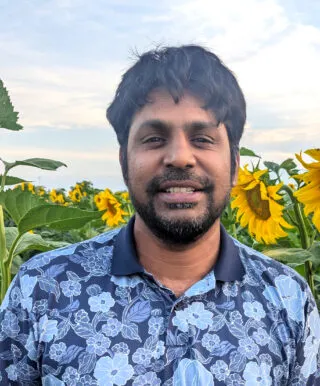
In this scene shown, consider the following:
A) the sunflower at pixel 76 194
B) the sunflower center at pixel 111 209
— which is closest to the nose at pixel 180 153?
the sunflower center at pixel 111 209

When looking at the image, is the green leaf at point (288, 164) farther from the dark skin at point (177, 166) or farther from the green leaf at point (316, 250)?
the dark skin at point (177, 166)

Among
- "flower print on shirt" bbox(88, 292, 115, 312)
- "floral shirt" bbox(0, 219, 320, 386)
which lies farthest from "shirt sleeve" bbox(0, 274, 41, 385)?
"flower print on shirt" bbox(88, 292, 115, 312)

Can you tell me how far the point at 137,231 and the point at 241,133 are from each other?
326 millimetres

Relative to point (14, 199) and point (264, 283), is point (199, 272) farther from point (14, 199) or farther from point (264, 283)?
point (14, 199)

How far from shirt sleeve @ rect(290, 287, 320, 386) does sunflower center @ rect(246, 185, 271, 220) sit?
0.82m

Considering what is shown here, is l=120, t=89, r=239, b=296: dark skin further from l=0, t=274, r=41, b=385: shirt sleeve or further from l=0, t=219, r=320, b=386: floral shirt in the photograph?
l=0, t=274, r=41, b=385: shirt sleeve

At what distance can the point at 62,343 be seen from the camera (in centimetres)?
154

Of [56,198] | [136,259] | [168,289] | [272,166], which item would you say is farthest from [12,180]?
[56,198]

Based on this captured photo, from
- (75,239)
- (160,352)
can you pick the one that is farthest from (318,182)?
(75,239)

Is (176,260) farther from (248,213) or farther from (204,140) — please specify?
(248,213)

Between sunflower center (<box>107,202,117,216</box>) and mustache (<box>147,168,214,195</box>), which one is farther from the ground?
mustache (<box>147,168,214,195</box>)

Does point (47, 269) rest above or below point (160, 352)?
above

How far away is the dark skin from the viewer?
1.53m

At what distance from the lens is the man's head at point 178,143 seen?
153 centimetres
